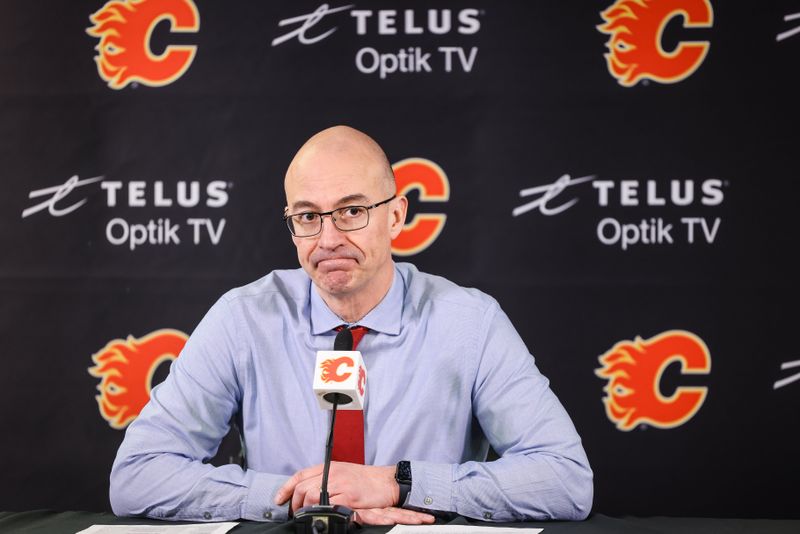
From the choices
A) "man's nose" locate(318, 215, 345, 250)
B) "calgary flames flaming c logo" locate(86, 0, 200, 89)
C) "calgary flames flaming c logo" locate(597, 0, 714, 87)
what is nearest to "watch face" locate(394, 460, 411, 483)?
"man's nose" locate(318, 215, 345, 250)

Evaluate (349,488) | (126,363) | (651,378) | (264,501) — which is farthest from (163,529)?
(651,378)

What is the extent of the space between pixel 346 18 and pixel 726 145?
4.56ft

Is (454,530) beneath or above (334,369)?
beneath

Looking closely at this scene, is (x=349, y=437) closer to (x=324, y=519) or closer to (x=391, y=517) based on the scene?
(x=391, y=517)

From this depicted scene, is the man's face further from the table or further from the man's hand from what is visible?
the table

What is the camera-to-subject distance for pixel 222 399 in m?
2.00

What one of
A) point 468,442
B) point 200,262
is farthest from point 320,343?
point 200,262

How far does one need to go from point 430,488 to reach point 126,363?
1.71 metres

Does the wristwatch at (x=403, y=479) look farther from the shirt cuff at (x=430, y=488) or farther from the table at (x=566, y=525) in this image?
the table at (x=566, y=525)

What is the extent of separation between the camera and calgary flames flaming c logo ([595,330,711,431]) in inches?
115

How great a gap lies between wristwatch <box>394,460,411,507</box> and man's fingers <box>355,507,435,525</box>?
0.04 m

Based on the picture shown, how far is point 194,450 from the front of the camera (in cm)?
193

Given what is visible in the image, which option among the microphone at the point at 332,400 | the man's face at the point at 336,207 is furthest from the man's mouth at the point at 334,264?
the microphone at the point at 332,400

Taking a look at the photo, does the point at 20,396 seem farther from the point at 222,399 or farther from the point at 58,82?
the point at 222,399
